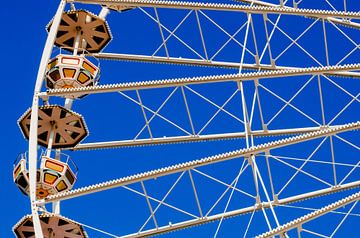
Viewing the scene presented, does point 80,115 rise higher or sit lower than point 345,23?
lower

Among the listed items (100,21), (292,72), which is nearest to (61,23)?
(100,21)

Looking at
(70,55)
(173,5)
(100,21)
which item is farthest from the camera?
(100,21)

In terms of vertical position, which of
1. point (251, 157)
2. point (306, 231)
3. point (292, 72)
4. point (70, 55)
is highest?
point (70, 55)

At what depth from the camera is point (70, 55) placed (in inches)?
965

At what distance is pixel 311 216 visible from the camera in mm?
18516

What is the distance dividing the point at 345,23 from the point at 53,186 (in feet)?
28.8

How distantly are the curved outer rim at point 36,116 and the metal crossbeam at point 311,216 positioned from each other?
4.46 m

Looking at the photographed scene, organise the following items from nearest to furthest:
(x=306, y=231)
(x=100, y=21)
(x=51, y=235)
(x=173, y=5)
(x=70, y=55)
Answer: (x=306, y=231), (x=51, y=235), (x=173, y=5), (x=70, y=55), (x=100, y=21)

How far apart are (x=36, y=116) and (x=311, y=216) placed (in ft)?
21.8

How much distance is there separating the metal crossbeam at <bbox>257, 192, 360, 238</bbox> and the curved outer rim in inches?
175

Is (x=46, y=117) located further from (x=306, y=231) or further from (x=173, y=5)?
(x=306, y=231)

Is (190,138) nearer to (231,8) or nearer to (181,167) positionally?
(231,8)

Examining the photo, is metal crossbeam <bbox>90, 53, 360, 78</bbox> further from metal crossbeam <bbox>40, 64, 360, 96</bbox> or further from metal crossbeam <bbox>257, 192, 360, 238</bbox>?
metal crossbeam <bbox>257, 192, 360, 238</bbox>

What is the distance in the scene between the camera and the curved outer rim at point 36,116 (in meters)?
19.9
